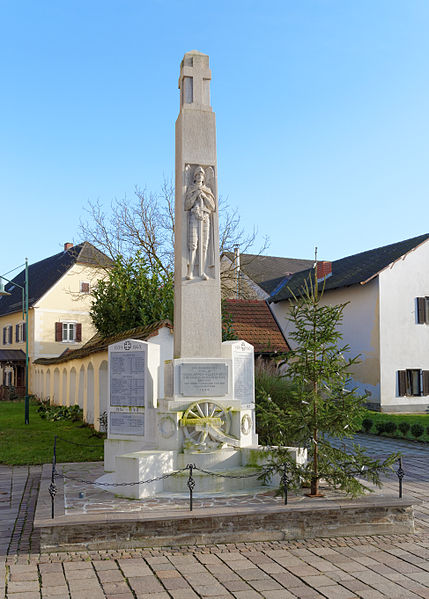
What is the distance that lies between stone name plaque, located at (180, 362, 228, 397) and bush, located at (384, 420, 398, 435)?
10836mm

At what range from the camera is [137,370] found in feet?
32.2

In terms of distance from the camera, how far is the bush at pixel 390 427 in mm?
18500

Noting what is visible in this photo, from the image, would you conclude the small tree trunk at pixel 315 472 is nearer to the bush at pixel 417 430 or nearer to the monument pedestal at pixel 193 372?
the monument pedestal at pixel 193 372

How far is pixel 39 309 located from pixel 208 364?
31.3 metres

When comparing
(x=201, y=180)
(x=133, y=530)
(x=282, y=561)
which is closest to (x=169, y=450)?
(x=133, y=530)

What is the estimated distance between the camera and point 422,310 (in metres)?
27.3

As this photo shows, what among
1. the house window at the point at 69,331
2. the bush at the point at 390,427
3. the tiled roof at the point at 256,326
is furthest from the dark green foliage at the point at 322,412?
the house window at the point at 69,331

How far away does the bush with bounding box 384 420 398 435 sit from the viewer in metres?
18.5

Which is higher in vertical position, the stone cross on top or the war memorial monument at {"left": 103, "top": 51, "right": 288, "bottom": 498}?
the stone cross on top

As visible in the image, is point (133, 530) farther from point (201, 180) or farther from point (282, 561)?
point (201, 180)

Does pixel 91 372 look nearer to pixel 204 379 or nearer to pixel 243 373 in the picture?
pixel 243 373

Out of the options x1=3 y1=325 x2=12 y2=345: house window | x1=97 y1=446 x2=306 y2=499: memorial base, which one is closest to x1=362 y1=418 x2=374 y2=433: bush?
x1=97 y1=446 x2=306 y2=499: memorial base

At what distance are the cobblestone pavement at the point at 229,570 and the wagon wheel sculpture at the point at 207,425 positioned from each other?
2.19 m

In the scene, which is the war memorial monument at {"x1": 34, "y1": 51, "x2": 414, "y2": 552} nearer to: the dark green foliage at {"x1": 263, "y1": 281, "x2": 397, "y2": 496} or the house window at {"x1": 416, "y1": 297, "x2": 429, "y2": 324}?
the dark green foliage at {"x1": 263, "y1": 281, "x2": 397, "y2": 496}
